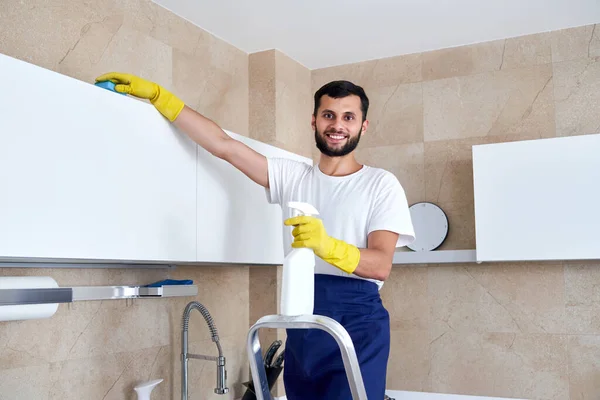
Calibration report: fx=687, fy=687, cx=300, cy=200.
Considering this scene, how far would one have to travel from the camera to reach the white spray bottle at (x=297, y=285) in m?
1.47

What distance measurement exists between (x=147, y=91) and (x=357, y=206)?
0.76 metres

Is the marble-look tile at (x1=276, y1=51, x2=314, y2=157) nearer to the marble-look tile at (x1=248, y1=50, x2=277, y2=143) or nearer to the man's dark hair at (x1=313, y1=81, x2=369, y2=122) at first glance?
the marble-look tile at (x1=248, y1=50, x2=277, y2=143)

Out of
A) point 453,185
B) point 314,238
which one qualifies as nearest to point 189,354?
point 314,238

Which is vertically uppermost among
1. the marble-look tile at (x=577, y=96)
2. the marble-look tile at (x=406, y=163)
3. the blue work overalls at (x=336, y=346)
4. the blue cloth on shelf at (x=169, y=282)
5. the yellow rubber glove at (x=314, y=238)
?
the marble-look tile at (x=577, y=96)

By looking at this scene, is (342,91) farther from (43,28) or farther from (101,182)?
(43,28)

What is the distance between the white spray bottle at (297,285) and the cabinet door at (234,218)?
0.69 meters

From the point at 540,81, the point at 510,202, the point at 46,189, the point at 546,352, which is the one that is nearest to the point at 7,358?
the point at 46,189

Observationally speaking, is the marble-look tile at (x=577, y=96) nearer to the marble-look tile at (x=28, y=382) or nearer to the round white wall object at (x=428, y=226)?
the round white wall object at (x=428, y=226)

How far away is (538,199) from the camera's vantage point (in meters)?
2.80

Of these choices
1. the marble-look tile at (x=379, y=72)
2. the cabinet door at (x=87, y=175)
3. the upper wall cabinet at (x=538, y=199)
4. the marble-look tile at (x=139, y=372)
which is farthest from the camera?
the marble-look tile at (x=379, y=72)

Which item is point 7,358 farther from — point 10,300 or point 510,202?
point 510,202

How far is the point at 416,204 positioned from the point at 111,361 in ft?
5.35

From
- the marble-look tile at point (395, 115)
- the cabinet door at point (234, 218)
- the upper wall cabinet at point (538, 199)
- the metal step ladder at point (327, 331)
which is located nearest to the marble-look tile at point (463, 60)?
the marble-look tile at point (395, 115)

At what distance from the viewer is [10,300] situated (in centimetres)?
178
